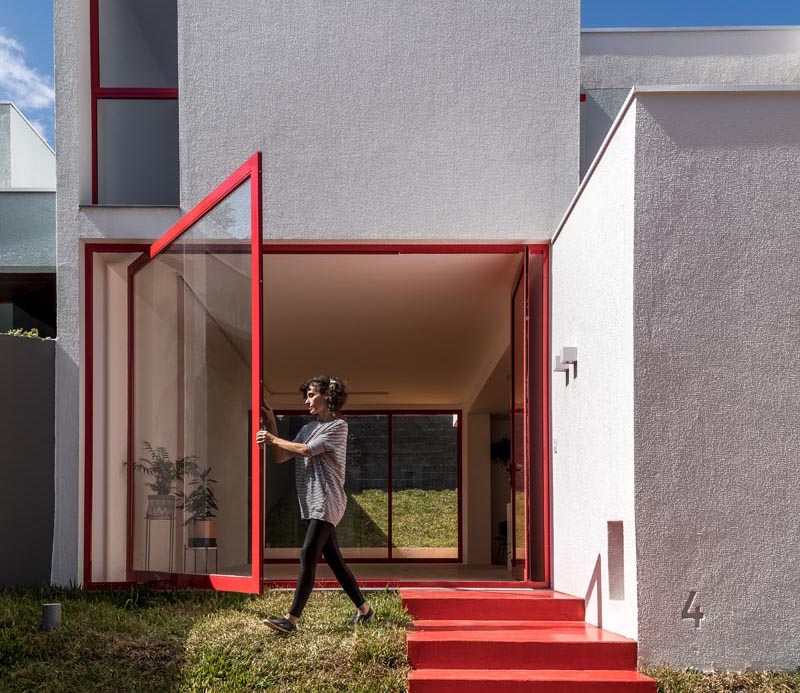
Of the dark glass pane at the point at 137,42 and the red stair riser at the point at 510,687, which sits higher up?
the dark glass pane at the point at 137,42

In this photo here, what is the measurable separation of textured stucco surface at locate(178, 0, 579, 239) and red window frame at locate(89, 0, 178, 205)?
26cm

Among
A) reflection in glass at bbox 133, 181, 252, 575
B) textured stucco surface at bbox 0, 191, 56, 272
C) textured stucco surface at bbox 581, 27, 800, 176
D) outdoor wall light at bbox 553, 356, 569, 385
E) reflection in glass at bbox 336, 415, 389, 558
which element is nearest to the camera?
reflection in glass at bbox 133, 181, 252, 575

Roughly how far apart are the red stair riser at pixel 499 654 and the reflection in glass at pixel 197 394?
1.33m

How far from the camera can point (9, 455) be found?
7109 mm

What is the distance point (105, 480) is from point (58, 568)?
67cm

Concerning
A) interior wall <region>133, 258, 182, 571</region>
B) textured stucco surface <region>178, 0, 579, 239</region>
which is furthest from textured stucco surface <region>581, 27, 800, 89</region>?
interior wall <region>133, 258, 182, 571</region>

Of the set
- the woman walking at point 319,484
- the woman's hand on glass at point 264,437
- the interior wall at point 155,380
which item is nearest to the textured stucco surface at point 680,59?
the interior wall at point 155,380

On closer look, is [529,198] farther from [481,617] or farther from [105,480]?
[105,480]

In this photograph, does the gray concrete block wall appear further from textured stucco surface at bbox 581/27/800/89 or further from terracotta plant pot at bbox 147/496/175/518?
textured stucco surface at bbox 581/27/800/89

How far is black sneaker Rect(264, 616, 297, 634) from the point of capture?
17.5 ft

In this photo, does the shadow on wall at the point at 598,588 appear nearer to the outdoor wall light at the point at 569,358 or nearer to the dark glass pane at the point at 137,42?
the outdoor wall light at the point at 569,358

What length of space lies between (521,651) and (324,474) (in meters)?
1.35

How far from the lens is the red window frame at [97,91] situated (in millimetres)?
7434

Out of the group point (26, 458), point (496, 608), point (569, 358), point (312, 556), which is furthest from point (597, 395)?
point (26, 458)
